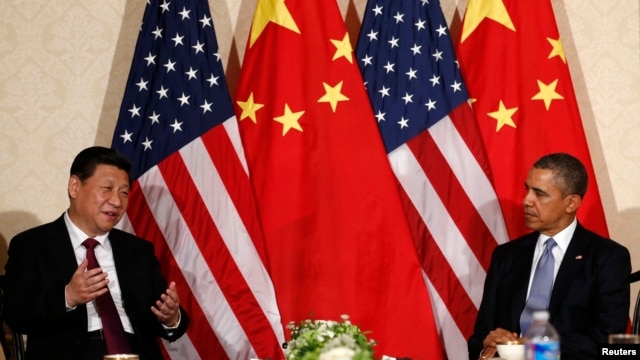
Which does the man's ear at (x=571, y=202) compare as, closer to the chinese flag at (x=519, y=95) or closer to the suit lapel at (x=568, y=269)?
the suit lapel at (x=568, y=269)

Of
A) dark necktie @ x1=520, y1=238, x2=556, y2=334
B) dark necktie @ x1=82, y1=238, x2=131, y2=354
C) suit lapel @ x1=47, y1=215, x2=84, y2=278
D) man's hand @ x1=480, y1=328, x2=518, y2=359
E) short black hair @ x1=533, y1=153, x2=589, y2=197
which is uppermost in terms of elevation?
suit lapel @ x1=47, y1=215, x2=84, y2=278

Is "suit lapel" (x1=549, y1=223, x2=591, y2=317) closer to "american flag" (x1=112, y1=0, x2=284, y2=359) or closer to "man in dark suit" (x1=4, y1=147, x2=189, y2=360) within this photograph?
"american flag" (x1=112, y1=0, x2=284, y2=359)

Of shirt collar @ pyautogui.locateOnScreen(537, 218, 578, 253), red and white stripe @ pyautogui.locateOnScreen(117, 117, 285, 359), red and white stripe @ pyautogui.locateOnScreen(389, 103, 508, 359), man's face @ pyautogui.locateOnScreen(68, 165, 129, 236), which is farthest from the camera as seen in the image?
red and white stripe @ pyautogui.locateOnScreen(389, 103, 508, 359)

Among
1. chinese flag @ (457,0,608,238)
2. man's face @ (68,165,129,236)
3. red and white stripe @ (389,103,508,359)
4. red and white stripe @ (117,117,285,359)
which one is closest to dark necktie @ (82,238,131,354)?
man's face @ (68,165,129,236)

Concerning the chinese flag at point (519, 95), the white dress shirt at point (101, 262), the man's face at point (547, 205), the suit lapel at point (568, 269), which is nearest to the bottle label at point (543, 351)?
the suit lapel at point (568, 269)

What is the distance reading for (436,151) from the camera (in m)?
5.39

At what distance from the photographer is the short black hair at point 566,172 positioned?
474 cm

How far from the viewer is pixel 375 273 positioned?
5227 mm

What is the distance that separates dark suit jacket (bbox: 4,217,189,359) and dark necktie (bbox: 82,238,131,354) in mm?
81

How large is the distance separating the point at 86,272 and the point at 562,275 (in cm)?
233

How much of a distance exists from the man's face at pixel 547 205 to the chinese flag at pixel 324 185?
0.77 metres

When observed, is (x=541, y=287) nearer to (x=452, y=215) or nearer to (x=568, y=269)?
(x=568, y=269)

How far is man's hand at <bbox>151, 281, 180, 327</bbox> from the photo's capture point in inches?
170

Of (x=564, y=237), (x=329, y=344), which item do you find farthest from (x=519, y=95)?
(x=329, y=344)
